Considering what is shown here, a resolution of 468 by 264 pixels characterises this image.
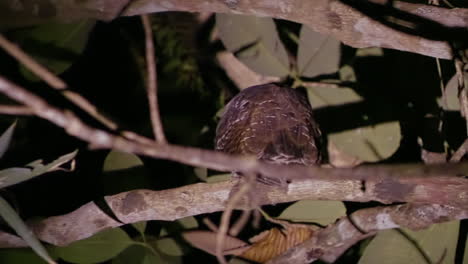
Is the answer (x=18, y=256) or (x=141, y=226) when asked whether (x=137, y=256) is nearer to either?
(x=141, y=226)

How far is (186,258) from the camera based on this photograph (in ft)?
5.50

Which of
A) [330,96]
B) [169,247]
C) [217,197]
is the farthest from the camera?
[330,96]

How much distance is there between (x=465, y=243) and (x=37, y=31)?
4.64 feet

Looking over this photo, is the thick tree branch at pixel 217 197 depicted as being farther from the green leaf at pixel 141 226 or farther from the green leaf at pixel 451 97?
the green leaf at pixel 451 97

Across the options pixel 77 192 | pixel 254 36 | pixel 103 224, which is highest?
pixel 254 36

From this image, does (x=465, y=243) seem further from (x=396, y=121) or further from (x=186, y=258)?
(x=186, y=258)

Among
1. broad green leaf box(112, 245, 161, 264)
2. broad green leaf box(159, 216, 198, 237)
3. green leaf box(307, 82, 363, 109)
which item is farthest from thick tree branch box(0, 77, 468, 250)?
green leaf box(307, 82, 363, 109)

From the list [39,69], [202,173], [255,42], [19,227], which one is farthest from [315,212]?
[39,69]

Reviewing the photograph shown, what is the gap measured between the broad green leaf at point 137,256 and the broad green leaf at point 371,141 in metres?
0.72

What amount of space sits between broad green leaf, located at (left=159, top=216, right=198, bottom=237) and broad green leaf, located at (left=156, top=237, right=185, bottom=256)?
40mm

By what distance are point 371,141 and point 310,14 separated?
555mm

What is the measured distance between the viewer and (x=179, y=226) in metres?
1.60

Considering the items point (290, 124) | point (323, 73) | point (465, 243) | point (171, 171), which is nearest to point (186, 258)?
point (171, 171)

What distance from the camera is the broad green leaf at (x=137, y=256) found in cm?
149
